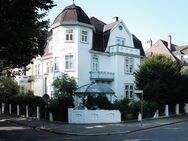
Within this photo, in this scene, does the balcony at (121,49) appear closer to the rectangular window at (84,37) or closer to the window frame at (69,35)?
the rectangular window at (84,37)

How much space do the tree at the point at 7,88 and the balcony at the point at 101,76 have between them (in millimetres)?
12252

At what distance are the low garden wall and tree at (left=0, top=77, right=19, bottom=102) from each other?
1756 cm

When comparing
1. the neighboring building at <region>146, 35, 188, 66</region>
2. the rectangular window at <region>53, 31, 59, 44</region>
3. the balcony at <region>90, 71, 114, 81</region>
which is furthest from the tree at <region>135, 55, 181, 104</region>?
the neighboring building at <region>146, 35, 188, 66</region>

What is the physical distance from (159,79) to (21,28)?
24.3m

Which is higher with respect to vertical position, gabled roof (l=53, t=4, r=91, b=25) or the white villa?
gabled roof (l=53, t=4, r=91, b=25)

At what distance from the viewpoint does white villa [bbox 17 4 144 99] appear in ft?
133

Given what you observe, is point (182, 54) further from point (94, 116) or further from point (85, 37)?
point (94, 116)

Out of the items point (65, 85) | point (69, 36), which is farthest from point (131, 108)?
point (69, 36)

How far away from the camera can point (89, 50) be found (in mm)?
41719

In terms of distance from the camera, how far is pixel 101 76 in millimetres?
42094

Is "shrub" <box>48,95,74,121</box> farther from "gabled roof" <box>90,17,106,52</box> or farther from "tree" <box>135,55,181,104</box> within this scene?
"gabled roof" <box>90,17,106,52</box>

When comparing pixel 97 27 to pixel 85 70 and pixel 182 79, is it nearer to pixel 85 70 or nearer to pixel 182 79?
pixel 85 70

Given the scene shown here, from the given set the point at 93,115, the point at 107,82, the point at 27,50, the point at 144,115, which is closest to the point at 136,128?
the point at 93,115

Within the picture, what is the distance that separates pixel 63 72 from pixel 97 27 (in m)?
9.03
